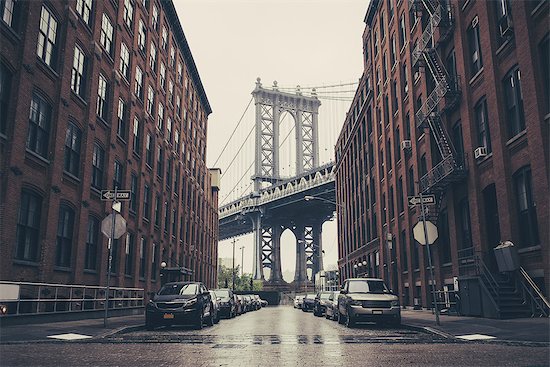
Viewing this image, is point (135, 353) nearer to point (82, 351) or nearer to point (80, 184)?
point (82, 351)

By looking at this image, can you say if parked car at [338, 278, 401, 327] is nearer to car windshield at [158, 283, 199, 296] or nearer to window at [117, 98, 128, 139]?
car windshield at [158, 283, 199, 296]

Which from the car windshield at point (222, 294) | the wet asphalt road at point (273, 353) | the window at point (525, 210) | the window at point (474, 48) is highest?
the window at point (474, 48)

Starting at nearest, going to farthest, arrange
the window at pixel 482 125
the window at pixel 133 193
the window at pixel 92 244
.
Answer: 1. the window at pixel 482 125
2. the window at pixel 92 244
3. the window at pixel 133 193

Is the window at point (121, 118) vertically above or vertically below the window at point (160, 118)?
below

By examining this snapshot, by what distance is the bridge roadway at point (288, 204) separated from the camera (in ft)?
268

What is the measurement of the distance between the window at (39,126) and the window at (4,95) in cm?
150

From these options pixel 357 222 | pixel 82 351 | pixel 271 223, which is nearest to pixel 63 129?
pixel 82 351

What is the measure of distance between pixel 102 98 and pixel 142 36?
31.9 ft

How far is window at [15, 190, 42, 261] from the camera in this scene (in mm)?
17656

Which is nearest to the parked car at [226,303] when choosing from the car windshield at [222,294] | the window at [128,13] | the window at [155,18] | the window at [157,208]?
the car windshield at [222,294]

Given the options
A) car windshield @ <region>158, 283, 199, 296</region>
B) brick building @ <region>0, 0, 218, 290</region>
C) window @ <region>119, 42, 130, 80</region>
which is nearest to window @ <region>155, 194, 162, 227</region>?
brick building @ <region>0, 0, 218, 290</region>

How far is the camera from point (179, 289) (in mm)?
17875

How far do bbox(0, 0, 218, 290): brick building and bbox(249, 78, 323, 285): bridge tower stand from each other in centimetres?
6127

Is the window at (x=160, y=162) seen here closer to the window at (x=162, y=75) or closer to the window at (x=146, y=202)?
the window at (x=146, y=202)
